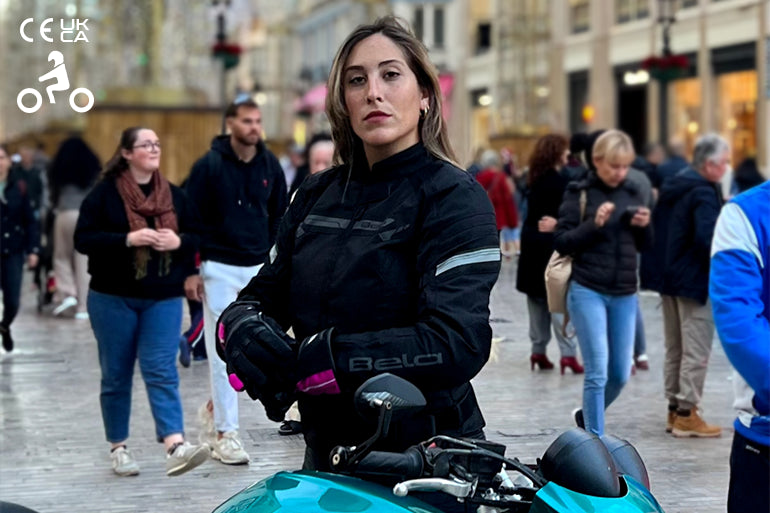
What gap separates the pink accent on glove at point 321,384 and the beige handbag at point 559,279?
235 inches

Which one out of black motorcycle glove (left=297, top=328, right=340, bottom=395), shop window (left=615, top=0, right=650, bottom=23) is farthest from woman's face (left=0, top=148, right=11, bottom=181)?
shop window (left=615, top=0, right=650, bottom=23)

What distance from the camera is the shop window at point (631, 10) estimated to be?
128 ft

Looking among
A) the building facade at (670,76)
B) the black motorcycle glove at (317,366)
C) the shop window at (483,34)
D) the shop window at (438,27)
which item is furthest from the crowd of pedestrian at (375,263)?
the shop window at (438,27)

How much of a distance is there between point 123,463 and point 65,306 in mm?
9402

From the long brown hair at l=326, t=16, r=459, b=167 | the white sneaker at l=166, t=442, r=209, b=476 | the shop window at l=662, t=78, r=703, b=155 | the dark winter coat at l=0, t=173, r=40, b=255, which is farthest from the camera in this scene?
the shop window at l=662, t=78, r=703, b=155

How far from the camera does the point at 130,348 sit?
831cm

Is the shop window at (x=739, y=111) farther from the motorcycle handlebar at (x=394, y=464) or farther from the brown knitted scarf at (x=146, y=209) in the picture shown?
the motorcycle handlebar at (x=394, y=464)

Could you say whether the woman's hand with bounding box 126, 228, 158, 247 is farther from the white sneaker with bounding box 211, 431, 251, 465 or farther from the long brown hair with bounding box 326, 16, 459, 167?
the long brown hair with bounding box 326, 16, 459, 167

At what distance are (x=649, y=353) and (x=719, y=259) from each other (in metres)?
10.2

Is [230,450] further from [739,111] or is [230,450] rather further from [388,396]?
[739,111]

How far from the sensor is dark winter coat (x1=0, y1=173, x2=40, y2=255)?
47.3ft

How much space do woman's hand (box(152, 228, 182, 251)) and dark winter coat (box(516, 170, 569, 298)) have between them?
3.91m

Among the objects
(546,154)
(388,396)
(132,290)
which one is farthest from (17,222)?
(388,396)

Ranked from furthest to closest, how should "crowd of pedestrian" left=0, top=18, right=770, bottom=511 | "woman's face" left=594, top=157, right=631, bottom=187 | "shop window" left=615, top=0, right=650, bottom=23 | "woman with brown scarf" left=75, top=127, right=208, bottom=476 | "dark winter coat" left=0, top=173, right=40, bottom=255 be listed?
1. "shop window" left=615, top=0, right=650, bottom=23
2. "dark winter coat" left=0, top=173, right=40, bottom=255
3. "woman's face" left=594, top=157, right=631, bottom=187
4. "woman with brown scarf" left=75, top=127, right=208, bottom=476
5. "crowd of pedestrian" left=0, top=18, right=770, bottom=511
